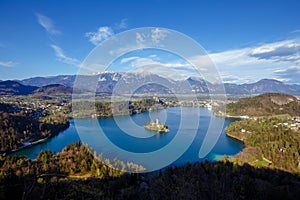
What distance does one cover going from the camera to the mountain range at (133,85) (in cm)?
368

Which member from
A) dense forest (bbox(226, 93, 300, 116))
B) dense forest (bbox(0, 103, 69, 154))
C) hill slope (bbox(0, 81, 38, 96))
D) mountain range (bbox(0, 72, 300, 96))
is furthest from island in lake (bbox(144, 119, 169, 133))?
hill slope (bbox(0, 81, 38, 96))

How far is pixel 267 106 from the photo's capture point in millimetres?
23484

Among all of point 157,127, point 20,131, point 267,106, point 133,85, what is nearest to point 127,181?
point 133,85

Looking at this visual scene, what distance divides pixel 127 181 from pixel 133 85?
235cm

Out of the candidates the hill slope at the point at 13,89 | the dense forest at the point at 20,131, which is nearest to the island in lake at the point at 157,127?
the dense forest at the point at 20,131

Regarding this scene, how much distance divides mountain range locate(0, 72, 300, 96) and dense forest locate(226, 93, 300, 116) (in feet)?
37.7

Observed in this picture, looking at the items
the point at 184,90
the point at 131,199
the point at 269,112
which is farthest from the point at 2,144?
the point at 269,112

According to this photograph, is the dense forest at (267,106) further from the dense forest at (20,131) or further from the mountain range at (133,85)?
the dense forest at (20,131)

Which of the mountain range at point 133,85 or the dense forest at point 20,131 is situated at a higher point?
the mountain range at point 133,85

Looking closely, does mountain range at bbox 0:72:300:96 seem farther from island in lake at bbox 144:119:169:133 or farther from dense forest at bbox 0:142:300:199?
island in lake at bbox 144:119:169:133

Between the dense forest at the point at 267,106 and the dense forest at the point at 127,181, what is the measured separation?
17969mm

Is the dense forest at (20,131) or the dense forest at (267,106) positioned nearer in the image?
the dense forest at (20,131)

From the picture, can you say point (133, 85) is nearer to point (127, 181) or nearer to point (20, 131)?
point (127, 181)

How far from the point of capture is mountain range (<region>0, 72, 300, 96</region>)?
3.68 m
